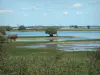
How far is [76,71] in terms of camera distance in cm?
965

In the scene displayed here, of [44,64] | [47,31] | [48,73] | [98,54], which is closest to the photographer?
[48,73]

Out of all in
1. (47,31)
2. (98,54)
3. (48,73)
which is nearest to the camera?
(48,73)

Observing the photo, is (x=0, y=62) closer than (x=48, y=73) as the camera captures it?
No

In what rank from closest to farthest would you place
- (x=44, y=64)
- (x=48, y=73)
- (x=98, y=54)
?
(x=48, y=73), (x=44, y=64), (x=98, y=54)

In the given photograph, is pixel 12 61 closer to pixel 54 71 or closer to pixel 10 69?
pixel 10 69


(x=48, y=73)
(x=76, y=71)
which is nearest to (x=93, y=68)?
(x=76, y=71)

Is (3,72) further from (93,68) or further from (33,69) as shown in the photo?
(93,68)

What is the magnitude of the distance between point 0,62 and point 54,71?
1.84 m

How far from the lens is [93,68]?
9031 mm

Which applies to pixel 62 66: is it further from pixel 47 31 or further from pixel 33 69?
pixel 47 31

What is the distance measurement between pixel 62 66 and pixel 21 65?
1406mm

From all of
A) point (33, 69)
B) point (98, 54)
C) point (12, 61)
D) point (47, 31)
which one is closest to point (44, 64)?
point (33, 69)

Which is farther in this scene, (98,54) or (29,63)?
(98,54)

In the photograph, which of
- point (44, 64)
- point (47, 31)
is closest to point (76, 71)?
point (44, 64)
